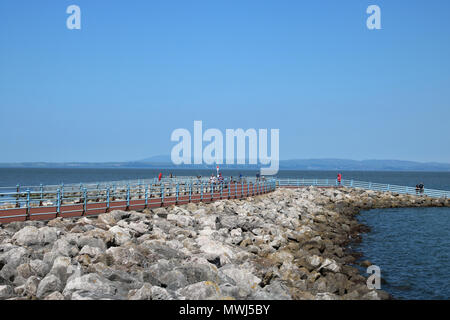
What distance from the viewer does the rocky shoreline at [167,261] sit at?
10.7 m

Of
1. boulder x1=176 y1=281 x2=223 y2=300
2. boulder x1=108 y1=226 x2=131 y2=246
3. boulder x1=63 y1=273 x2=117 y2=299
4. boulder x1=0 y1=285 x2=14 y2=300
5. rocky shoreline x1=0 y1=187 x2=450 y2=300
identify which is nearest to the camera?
boulder x1=63 y1=273 x2=117 y2=299

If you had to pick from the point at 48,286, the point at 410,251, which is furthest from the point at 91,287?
the point at 410,251

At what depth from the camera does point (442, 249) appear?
978 inches

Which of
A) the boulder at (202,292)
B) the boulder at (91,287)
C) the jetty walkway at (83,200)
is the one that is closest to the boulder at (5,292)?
the boulder at (91,287)

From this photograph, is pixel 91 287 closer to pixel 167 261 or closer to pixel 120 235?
pixel 167 261

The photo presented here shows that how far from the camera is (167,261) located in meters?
13.0

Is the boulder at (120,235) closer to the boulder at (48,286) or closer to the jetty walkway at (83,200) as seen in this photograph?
the jetty walkway at (83,200)

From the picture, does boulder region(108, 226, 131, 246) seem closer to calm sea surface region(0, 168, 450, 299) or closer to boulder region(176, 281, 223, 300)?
boulder region(176, 281, 223, 300)

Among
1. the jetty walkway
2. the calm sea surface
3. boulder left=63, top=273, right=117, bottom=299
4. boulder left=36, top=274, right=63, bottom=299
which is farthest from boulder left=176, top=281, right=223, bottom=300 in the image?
the jetty walkway

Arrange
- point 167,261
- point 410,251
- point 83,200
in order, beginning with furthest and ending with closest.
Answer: point 83,200 < point 410,251 < point 167,261

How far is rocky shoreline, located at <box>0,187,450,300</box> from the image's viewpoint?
1072 centimetres

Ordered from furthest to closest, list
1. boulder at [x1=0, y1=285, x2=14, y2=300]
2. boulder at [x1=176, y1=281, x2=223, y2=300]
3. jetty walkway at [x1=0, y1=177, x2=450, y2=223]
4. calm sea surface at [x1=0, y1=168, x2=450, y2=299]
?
jetty walkway at [x1=0, y1=177, x2=450, y2=223] → calm sea surface at [x1=0, y1=168, x2=450, y2=299] → boulder at [x1=176, y1=281, x2=223, y2=300] → boulder at [x1=0, y1=285, x2=14, y2=300]
